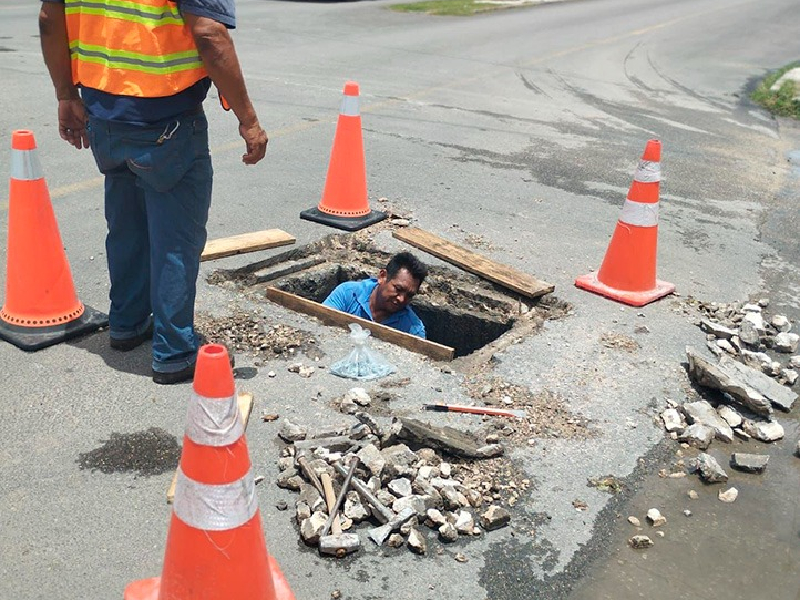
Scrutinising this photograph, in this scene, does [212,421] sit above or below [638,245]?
above

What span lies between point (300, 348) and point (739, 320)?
2.78m

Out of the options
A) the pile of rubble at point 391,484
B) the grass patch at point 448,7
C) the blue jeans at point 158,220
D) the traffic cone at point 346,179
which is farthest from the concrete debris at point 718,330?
the grass patch at point 448,7

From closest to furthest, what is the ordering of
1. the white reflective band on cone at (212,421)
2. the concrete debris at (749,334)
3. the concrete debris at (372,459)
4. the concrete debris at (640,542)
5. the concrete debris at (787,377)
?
the white reflective band on cone at (212,421) < the concrete debris at (640,542) < the concrete debris at (372,459) < the concrete debris at (787,377) < the concrete debris at (749,334)

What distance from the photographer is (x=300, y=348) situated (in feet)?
15.5

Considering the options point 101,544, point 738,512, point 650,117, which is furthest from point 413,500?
point 650,117

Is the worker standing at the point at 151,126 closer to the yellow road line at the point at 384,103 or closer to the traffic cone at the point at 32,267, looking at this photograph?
the traffic cone at the point at 32,267

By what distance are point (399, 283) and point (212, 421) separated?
3.16 meters

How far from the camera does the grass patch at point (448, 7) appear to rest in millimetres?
23109

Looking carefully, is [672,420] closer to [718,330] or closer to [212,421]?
[718,330]

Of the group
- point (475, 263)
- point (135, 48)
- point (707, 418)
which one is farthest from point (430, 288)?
point (135, 48)

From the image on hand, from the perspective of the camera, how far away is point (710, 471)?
3.87 m

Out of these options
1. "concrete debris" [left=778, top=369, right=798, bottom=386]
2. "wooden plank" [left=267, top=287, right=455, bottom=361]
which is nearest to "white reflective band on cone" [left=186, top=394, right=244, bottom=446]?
"wooden plank" [left=267, top=287, right=455, bottom=361]

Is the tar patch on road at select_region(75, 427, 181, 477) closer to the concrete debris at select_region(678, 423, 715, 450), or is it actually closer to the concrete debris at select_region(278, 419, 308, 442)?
the concrete debris at select_region(278, 419, 308, 442)

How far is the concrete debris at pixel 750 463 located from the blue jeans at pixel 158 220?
253 cm
